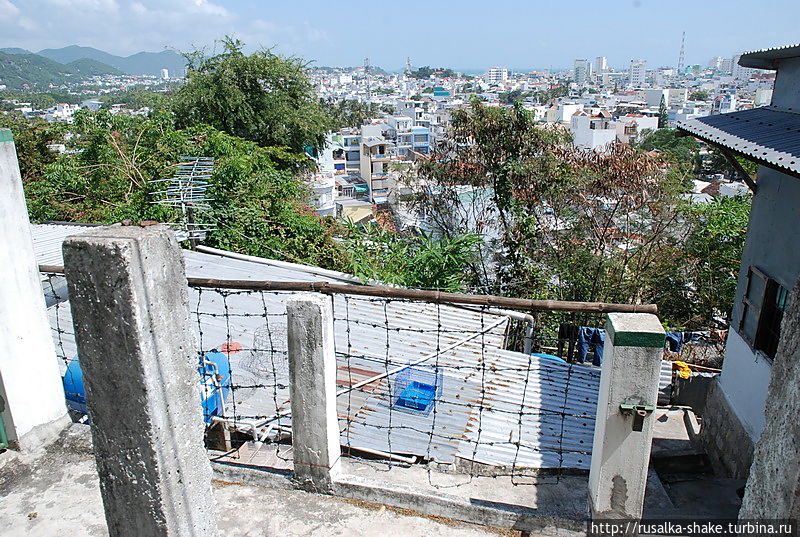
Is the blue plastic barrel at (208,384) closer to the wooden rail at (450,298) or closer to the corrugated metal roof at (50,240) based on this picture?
the wooden rail at (450,298)

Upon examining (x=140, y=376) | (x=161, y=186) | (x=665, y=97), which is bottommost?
(x=161, y=186)

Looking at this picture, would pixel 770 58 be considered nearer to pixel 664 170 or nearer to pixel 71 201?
pixel 664 170

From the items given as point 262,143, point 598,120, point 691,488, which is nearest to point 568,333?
point 691,488

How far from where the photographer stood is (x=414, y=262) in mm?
8570

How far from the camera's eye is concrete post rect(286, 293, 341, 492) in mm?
2818

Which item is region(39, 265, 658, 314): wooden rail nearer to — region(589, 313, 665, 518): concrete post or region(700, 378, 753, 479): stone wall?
region(589, 313, 665, 518): concrete post

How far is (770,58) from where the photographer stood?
604 centimetres

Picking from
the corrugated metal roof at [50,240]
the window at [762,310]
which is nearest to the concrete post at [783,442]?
the window at [762,310]

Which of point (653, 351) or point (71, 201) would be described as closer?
point (653, 351)

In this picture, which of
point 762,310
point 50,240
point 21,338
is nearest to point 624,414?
point 21,338

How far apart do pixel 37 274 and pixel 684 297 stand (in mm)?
10394

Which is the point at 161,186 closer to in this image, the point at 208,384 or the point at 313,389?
the point at 208,384

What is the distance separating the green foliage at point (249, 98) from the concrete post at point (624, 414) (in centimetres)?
1605

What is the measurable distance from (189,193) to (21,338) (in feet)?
23.4
